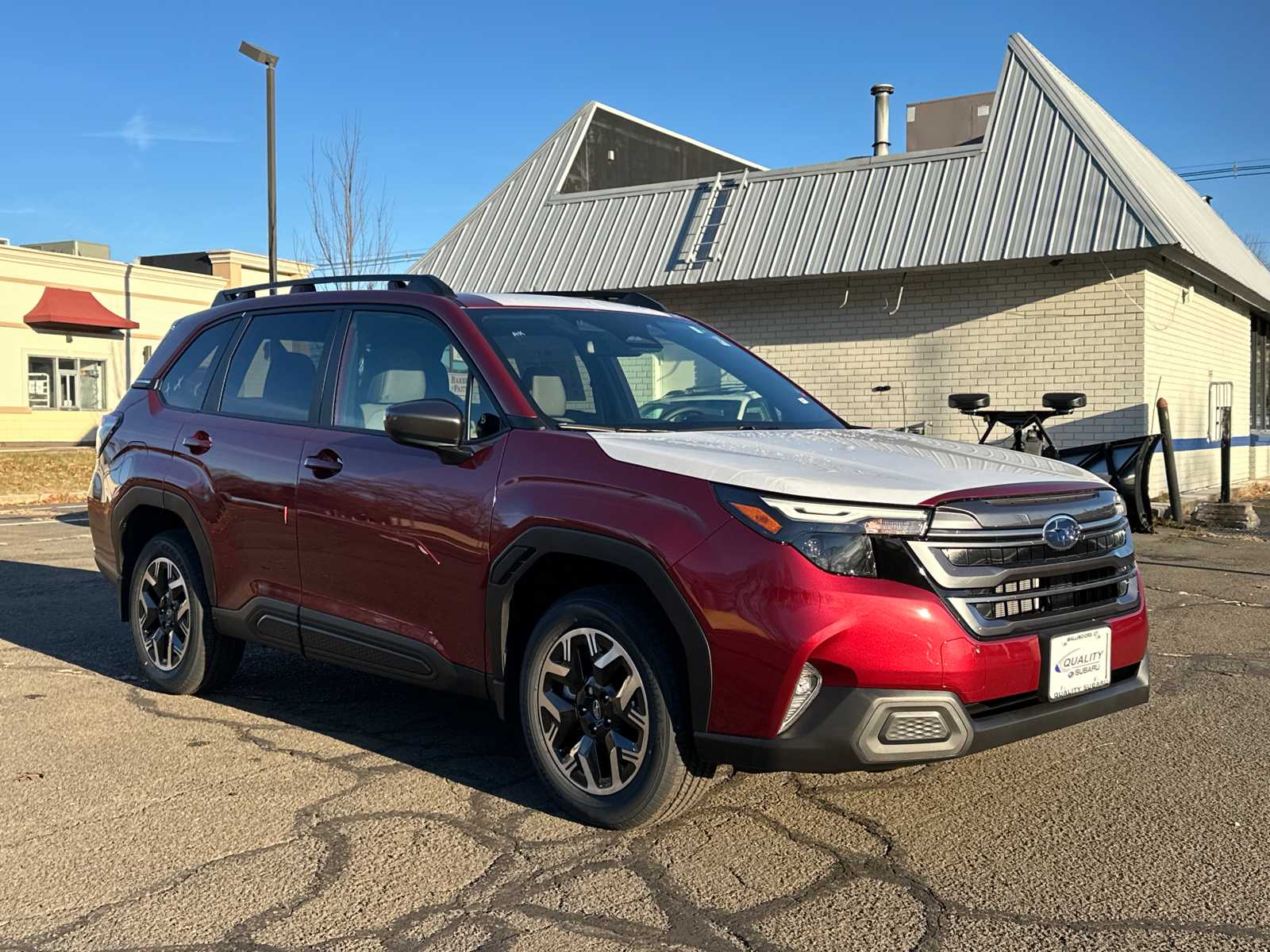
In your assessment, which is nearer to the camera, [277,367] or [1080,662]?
[1080,662]

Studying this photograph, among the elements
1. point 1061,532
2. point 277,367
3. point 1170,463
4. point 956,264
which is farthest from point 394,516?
point 956,264

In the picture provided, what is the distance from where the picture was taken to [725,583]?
139 inches

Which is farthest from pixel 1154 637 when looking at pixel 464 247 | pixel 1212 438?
pixel 464 247

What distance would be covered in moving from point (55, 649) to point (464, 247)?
1358 centimetres

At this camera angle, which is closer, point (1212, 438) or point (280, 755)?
point (280, 755)

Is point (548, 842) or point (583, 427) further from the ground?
point (583, 427)

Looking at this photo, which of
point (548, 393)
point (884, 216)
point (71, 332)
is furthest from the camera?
point (71, 332)

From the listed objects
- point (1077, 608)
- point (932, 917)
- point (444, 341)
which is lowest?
point (932, 917)

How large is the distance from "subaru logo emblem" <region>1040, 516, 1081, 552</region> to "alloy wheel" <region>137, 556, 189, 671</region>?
3.93 meters

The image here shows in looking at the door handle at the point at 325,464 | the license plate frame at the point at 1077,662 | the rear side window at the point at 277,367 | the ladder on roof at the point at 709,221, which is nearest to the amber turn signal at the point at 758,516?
the license plate frame at the point at 1077,662

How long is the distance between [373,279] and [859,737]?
10.0ft

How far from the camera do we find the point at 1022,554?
12.0 ft

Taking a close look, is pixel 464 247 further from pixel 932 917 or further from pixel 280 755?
pixel 932 917

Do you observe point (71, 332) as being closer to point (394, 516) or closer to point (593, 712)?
point (394, 516)
